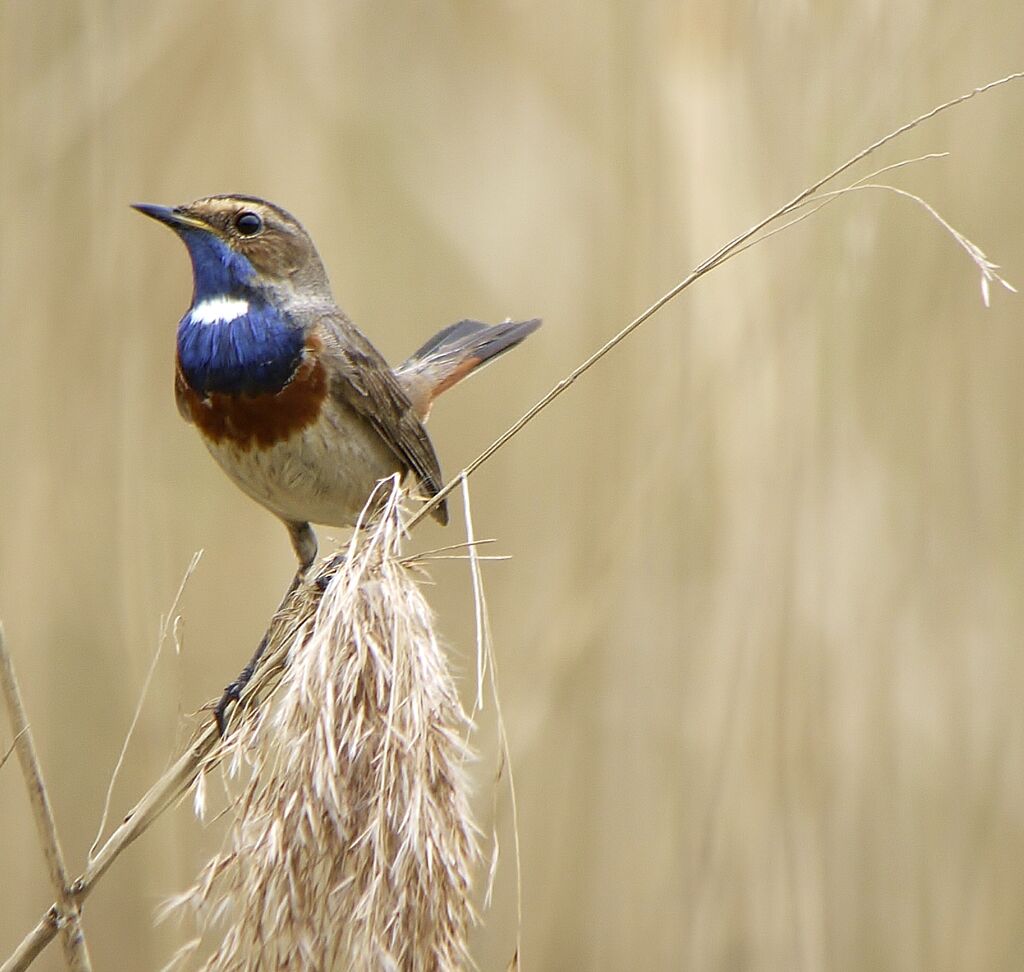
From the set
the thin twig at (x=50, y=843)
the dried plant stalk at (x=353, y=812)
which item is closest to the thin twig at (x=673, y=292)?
the dried plant stalk at (x=353, y=812)

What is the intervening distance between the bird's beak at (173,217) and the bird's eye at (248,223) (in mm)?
59

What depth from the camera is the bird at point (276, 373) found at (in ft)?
8.22

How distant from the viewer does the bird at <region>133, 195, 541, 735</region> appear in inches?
98.7

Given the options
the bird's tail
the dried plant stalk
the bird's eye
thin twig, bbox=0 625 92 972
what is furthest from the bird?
thin twig, bbox=0 625 92 972

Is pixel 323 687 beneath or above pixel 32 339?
beneath

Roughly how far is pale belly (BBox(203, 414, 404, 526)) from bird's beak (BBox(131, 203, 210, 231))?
405 millimetres

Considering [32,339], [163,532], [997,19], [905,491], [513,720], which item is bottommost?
[513,720]

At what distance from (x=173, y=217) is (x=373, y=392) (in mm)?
535

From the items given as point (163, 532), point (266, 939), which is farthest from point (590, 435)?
point (266, 939)

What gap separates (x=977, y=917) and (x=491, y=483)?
4.90ft

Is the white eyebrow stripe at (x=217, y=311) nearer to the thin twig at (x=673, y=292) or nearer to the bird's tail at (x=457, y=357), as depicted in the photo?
the bird's tail at (x=457, y=357)

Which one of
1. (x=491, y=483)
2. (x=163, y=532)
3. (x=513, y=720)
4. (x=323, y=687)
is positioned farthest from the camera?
(x=491, y=483)

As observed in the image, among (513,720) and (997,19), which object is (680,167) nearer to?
(997,19)

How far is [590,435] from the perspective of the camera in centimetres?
298
